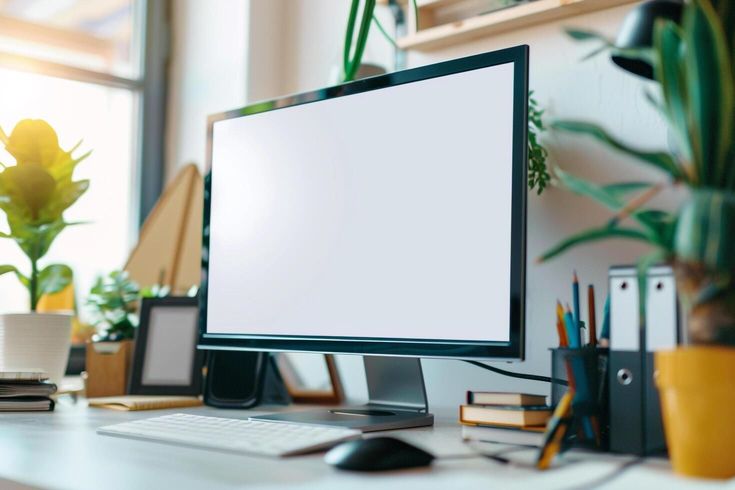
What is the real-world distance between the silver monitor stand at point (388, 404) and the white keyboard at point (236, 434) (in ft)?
0.26

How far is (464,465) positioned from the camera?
855mm

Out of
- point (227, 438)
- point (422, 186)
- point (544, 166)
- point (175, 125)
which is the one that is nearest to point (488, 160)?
point (422, 186)

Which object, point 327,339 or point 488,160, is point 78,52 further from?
point 488,160

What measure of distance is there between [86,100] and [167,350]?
0.83 metres

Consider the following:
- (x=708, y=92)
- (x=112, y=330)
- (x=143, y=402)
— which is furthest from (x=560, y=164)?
(x=112, y=330)

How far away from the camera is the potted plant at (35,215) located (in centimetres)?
149

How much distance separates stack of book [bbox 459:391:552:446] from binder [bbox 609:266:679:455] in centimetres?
9

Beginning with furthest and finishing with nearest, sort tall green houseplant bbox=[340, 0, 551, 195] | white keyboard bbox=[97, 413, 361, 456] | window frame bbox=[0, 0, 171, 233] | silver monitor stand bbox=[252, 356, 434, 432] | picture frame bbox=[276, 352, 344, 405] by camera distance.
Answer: window frame bbox=[0, 0, 171, 233], picture frame bbox=[276, 352, 344, 405], tall green houseplant bbox=[340, 0, 551, 195], silver monitor stand bbox=[252, 356, 434, 432], white keyboard bbox=[97, 413, 361, 456]

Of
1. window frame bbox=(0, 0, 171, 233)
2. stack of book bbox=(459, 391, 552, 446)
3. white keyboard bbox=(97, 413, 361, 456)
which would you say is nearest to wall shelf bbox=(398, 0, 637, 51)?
stack of book bbox=(459, 391, 552, 446)

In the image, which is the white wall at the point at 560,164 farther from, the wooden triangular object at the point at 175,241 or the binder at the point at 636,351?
the wooden triangular object at the point at 175,241

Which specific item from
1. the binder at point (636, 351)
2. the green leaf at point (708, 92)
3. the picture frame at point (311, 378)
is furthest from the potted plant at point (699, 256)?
the picture frame at point (311, 378)

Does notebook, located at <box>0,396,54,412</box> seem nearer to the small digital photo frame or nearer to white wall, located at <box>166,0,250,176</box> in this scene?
the small digital photo frame

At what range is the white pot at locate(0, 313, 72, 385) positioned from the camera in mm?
1500

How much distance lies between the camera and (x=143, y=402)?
4.66 feet
